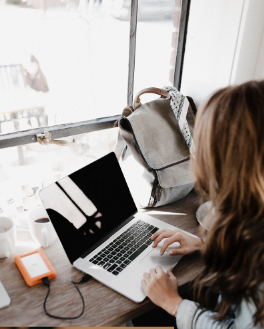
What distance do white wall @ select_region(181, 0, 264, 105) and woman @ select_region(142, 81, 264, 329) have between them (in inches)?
27.8

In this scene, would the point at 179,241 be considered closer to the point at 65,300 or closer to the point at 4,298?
the point at 65,300

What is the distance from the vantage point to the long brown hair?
576 mm

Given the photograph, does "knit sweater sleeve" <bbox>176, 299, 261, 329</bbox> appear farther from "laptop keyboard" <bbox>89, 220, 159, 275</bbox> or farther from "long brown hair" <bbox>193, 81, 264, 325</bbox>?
"laptop keyboard" <bbox>89, 220, 159, 275</bbox>

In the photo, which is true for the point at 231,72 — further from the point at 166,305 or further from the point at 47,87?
the point at 166,305

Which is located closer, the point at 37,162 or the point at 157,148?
the point at 157,148

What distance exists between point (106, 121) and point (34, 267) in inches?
27.2

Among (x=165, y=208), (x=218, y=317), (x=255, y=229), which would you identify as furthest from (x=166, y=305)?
(x=165, y=208)

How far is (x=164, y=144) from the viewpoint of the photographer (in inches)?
44.7

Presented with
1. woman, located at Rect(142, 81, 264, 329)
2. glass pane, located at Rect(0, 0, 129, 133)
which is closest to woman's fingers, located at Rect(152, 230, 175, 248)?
woman, located at Rect(142, 81, 264, 329)

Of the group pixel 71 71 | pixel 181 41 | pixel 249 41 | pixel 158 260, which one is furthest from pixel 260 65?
pixel 158 260

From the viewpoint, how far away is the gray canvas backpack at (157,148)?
1.09m

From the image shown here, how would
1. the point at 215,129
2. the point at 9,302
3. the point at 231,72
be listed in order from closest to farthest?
the point at 215,129 < the point at 9,302 < the point at 231,72

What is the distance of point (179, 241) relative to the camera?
917 millimetres

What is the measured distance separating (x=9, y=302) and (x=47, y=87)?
0.78 meters
